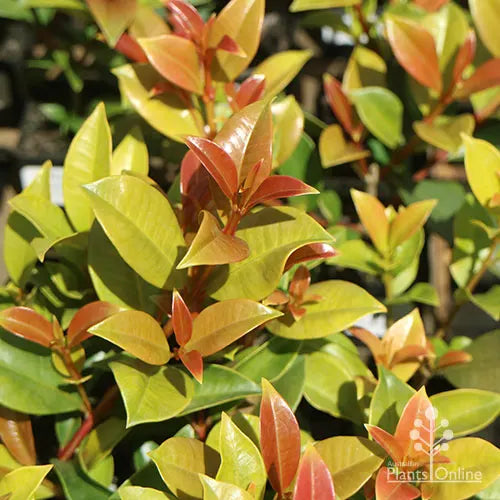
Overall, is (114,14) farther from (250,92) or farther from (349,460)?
(349,460)

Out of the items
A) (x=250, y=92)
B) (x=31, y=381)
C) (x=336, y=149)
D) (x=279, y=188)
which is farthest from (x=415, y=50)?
(x=31, y=381)

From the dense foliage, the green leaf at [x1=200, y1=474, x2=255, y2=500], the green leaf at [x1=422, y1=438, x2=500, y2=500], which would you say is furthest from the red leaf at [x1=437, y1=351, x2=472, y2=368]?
the green leaf at [x1=200, y1=474, x2=255, y2=500]

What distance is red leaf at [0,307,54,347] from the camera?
2.50 ft

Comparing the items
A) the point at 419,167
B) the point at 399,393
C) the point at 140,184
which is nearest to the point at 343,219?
the point at 419,167

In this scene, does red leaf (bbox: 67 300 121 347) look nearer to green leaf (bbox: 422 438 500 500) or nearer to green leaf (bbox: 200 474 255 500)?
green leaf (bbox: 200 474 255 500)

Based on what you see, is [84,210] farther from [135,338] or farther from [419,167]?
[419,167]

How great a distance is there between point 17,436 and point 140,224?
0.32m

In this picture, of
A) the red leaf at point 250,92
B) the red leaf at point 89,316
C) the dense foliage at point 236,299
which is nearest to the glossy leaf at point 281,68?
the dense foliage at point 236,299

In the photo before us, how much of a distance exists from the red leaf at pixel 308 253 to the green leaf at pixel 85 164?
0.27 metres

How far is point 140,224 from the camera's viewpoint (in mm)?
718

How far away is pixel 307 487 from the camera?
2.10 feet

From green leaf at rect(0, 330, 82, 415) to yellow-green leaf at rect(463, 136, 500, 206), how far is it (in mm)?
592

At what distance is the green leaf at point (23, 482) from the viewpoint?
26.6 inches

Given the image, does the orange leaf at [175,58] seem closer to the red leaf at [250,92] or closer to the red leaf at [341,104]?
the red leaf at [250,92]
